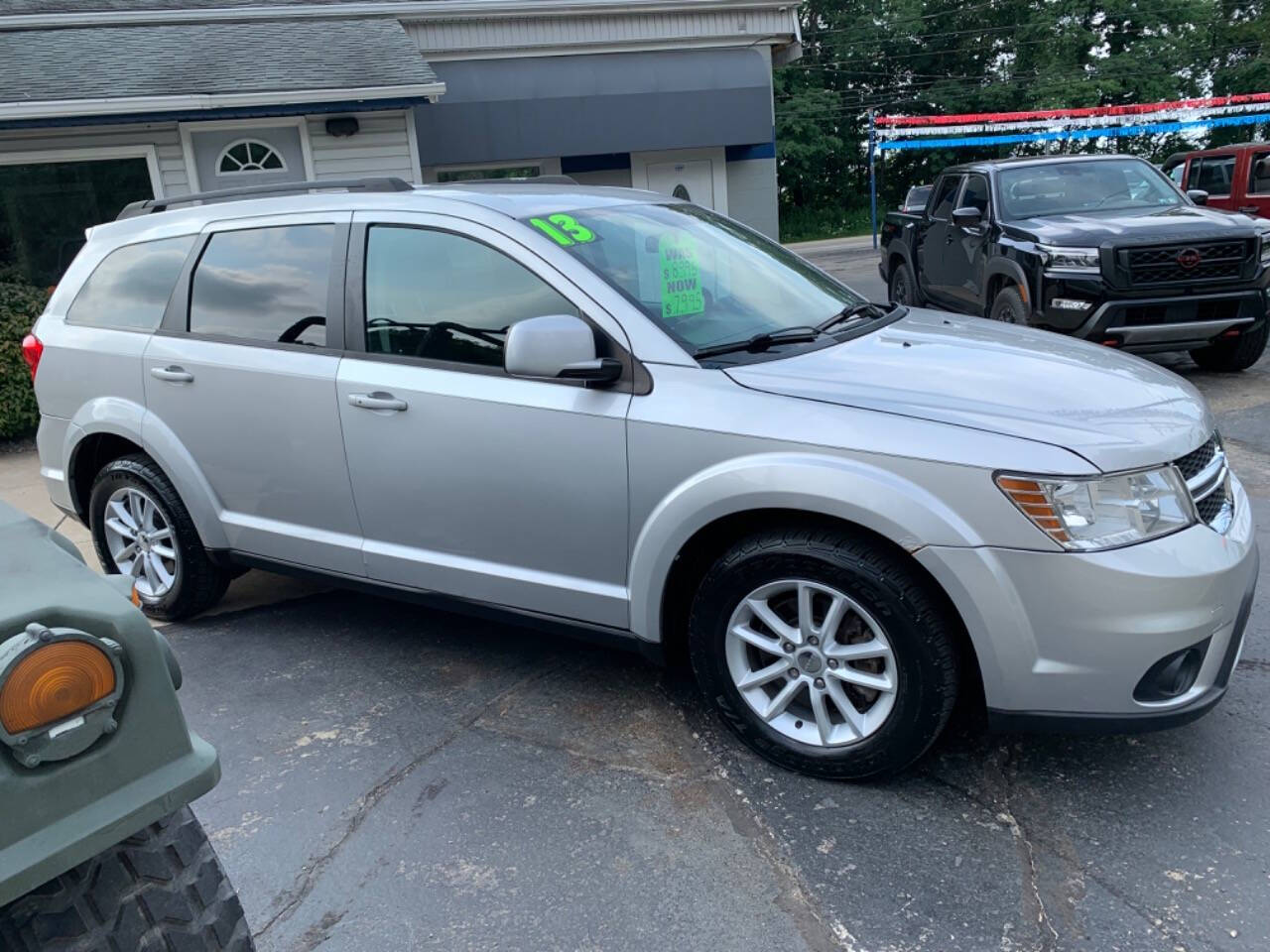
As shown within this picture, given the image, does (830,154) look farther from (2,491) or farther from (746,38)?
(2,491)

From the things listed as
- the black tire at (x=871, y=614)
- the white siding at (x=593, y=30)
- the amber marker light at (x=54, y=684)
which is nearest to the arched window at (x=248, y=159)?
the white siding at (x=593, y=30)

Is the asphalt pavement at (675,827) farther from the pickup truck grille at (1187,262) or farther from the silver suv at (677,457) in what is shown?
the pickup truck grille at (1187,262)

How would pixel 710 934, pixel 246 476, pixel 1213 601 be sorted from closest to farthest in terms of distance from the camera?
pixel 710 934 → pixel 1213 601 → pixel 246 476

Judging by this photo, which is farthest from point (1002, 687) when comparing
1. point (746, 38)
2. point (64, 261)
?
point (746, 38)

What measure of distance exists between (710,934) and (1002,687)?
0.98 meters

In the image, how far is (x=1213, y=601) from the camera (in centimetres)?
273

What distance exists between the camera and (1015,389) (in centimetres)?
303

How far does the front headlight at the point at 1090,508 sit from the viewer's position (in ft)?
8.69

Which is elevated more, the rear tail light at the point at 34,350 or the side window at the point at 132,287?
the side window at the point at 132,287

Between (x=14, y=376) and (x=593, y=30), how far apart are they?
1075 cm

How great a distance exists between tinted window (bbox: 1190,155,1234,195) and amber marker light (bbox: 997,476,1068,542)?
13055mm

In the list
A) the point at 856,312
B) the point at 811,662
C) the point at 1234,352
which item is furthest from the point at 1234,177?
the point at 811,662

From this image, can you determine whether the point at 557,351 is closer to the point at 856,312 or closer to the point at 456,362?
the point at 456,362

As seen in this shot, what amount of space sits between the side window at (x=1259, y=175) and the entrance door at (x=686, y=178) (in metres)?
7.73
